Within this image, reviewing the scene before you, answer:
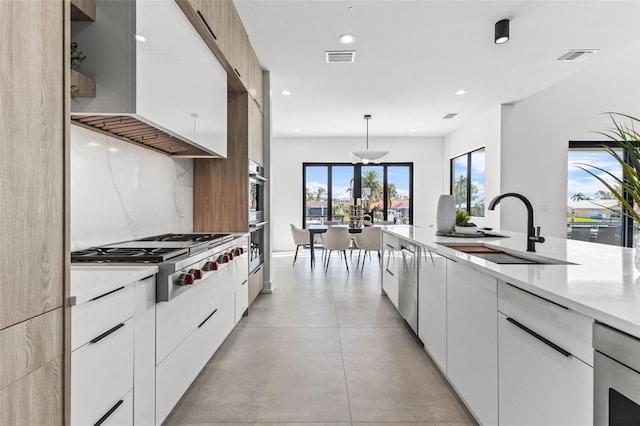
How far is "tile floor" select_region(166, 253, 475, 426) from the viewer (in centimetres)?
182

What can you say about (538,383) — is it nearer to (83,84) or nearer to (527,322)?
(527,322)

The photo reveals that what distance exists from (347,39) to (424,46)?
879 millimetres

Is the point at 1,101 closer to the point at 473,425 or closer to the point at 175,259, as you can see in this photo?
the point at 175,259

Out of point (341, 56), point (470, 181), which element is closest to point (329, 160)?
point (470, 181)

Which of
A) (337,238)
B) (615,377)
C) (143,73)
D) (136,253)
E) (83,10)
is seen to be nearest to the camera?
(615,377)

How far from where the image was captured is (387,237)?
3975 millimetres

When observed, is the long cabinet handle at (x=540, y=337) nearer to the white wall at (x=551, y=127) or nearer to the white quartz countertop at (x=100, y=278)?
the white quartz countertop at (x=100, y=278)

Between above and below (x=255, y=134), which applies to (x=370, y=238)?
below

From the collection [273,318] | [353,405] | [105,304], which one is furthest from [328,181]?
[105,304]

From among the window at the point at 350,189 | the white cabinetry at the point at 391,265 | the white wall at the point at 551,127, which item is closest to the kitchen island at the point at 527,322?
the white cabinetry at the point at 391,265

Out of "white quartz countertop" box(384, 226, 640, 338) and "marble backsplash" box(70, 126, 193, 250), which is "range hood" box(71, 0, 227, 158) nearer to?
"marble backsplash" box(70, 126, 193, 250)

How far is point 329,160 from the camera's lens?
348 inches

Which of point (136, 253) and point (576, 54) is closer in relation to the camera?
point (136, 253)

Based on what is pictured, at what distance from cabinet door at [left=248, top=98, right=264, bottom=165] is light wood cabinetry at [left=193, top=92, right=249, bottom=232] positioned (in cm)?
27
